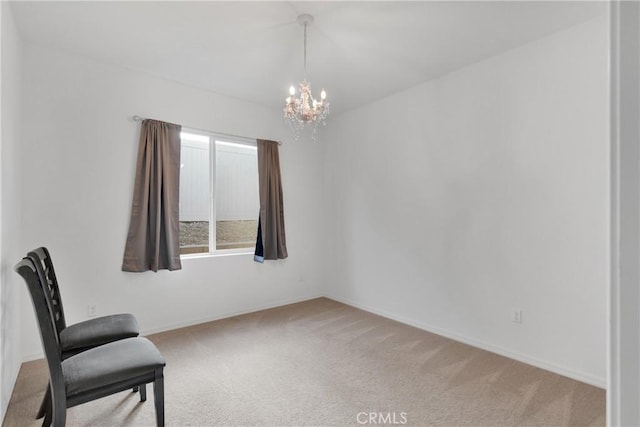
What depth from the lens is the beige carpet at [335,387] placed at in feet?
6.91

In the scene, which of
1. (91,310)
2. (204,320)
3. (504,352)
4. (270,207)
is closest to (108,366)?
(91,310)

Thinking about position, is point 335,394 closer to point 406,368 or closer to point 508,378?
point 406,368

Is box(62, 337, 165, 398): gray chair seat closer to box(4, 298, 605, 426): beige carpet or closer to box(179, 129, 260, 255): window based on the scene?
box(4, 298, 605, 426): beige carpet

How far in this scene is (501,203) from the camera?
3.07 meters

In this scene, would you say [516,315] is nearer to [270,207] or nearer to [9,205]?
[270,207]

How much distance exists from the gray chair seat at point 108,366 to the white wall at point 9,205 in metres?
0.72

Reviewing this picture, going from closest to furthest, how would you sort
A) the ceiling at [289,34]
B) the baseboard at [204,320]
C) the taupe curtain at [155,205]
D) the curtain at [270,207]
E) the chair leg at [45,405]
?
the chair leg at [45,405], the ceiling at [289,34], the baseboard at [204,320], the taupe curtain at [155,205], the curtain at [270,207]

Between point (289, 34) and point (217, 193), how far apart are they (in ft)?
7.13

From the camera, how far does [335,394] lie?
93.5 inches

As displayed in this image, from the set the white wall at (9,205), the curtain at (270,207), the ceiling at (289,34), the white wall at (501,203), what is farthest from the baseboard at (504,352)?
the white wall at (9,205)
